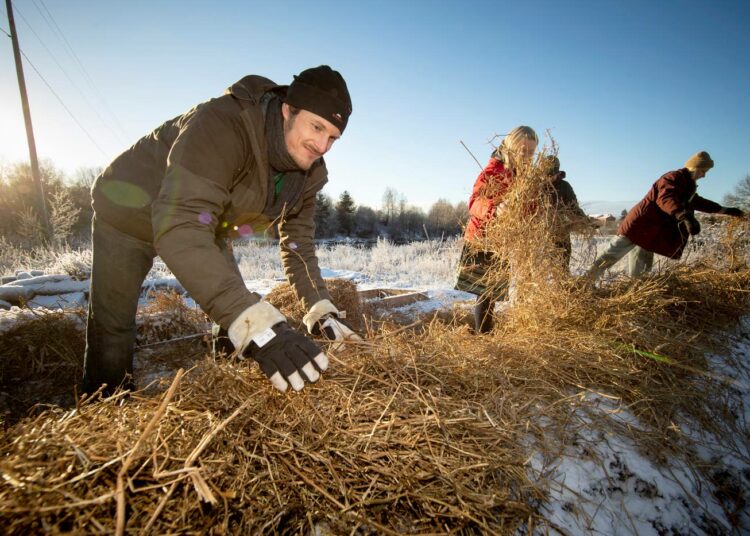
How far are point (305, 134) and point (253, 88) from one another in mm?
405

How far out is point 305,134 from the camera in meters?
1.79

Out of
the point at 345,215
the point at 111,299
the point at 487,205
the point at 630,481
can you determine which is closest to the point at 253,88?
the point at 111,299

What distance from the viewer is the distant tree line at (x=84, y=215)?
1049cm

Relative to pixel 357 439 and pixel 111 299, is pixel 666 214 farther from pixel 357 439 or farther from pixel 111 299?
pixel 111 299

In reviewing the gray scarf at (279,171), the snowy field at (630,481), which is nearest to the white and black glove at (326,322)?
the gray scarf at (279,171)

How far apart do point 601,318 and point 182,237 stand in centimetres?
248

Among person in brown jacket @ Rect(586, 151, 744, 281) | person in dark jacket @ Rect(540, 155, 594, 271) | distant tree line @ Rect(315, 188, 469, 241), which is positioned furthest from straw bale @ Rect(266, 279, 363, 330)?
distant tree line @ Rect(315, 188, 469, 241)

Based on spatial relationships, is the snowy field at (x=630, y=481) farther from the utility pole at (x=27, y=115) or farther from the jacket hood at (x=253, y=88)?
the utility pole at (x=27, y=115)

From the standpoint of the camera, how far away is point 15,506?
1.99ft

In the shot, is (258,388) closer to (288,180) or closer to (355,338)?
(355,338)

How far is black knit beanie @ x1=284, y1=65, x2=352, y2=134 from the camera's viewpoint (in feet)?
5.79

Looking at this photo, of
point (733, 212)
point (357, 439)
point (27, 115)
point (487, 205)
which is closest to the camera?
point (357, 439)

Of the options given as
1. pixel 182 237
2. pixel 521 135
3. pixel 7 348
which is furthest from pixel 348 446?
pixel 7 348

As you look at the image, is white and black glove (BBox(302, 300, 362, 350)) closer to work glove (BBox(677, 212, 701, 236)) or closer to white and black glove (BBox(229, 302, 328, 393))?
white and black glove (BBox(229, 302, 328, 393))
